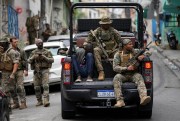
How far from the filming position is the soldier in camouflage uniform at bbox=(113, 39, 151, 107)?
1001 cm

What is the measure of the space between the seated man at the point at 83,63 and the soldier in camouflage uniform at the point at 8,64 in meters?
2.55

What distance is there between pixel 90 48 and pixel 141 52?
3.79 ft

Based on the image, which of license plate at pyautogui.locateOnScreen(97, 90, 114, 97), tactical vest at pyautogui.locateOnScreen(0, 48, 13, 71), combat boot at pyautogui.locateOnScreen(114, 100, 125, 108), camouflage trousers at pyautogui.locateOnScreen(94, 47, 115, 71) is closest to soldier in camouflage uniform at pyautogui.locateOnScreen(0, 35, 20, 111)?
tactical vest at pyautogui.locateOnScreen(0, 48, 13, 71)

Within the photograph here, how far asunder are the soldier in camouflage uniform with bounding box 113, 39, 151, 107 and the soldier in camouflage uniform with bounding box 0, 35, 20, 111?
11.0 feet

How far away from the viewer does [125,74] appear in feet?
34.5

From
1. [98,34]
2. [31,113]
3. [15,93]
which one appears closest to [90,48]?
[98,34]

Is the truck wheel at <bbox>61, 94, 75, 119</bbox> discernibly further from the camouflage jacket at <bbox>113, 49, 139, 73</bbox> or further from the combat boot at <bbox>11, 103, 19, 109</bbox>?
the combat boot at <bbox>11, 103, 19, 109</bbox>

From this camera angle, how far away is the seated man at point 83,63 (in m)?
10.6

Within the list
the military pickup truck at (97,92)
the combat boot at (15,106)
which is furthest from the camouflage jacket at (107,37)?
the combat boot at (15,106)

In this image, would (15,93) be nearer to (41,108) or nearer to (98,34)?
(41,108)

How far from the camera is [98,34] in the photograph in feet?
37.2

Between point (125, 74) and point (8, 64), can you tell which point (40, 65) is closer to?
point (8, 64)

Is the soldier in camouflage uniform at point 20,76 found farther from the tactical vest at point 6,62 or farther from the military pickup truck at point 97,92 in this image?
the military pickup truck at point 97,92

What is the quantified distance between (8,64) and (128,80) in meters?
3.74
